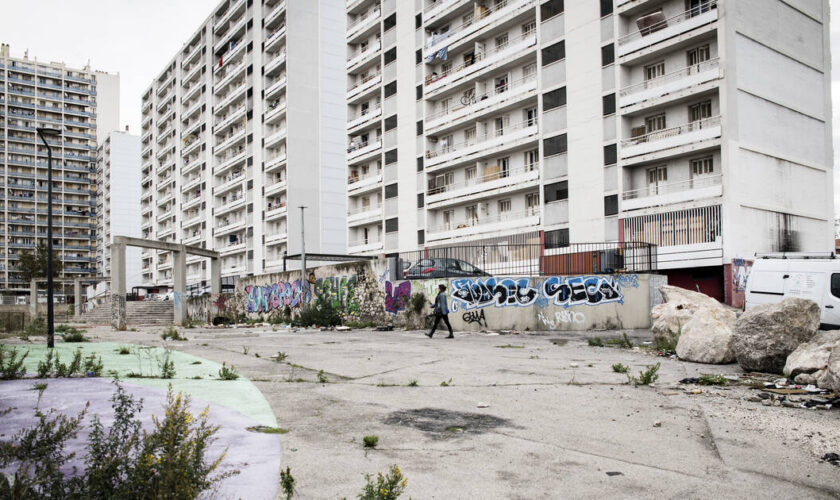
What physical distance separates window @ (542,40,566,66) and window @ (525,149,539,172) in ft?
16.8

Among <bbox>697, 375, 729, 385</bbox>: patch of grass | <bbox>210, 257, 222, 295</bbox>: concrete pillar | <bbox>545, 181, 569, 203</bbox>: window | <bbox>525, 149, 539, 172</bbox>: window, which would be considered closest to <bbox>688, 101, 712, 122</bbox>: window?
<bbox>545, 181, 569, 203</bbox>: window

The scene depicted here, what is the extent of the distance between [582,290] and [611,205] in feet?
40.3

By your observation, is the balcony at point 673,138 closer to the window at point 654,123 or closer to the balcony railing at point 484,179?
the window at point 654,123

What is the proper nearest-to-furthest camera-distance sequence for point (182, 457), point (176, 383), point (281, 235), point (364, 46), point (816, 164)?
point (182, 457), point (176, 383), point (816, 164), point (364, 46), point (281, 235)

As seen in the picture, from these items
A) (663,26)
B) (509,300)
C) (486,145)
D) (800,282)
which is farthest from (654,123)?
(800,282)

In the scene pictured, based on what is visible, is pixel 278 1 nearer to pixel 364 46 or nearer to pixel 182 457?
pixel 364 46

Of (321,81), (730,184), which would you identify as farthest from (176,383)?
(321,81)

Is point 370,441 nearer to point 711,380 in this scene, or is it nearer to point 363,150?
point 711,380

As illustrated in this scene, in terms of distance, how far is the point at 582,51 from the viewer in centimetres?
3158

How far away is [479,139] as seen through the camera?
37219mm

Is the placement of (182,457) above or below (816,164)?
below

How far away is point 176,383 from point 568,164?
1084 inches

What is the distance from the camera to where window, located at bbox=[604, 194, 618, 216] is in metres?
29.9

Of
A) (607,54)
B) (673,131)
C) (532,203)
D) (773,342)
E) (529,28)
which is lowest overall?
(773,342)
